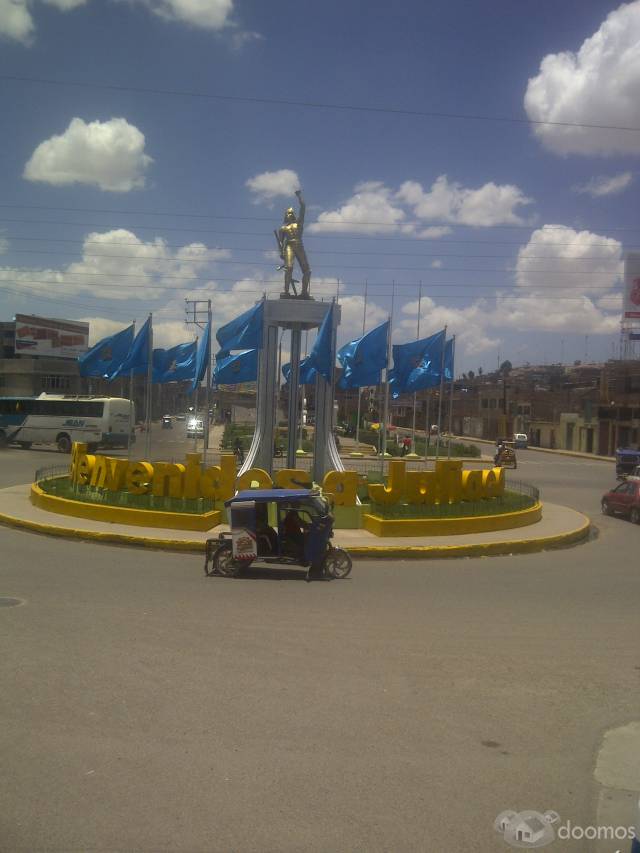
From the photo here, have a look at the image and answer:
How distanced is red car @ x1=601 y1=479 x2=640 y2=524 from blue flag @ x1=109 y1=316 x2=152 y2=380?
1455 centimetres

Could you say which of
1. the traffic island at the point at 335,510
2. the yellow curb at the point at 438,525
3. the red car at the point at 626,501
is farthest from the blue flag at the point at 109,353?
the red car at the point at 626,501

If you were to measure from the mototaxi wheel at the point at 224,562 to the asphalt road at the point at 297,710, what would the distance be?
0.62 metres

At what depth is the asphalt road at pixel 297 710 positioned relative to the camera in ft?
14.3

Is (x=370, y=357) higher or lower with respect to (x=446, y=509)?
higher

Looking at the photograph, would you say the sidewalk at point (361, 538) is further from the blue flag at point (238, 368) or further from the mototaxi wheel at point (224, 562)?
the blue flag at point (238, 368)

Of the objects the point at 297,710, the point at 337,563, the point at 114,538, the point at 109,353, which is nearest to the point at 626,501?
the point at 337,563

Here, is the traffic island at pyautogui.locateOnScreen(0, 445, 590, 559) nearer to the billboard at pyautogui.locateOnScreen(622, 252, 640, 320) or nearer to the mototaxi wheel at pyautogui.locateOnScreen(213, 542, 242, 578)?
the mototaxi wheel at pyautogui.locateOnScreen(213, 542, 242, 578)

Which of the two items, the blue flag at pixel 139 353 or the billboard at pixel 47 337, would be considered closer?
the blue flag at pixel 139 353

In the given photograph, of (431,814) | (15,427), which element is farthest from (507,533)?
(15,427)

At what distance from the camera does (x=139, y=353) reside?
75.0 ft

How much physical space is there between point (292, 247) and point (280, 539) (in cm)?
1316

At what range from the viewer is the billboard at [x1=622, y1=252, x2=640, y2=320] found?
4966 centimetres

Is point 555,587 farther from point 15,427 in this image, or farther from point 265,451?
point 15,427

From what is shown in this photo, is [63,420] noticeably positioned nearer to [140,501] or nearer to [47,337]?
[140,501]
